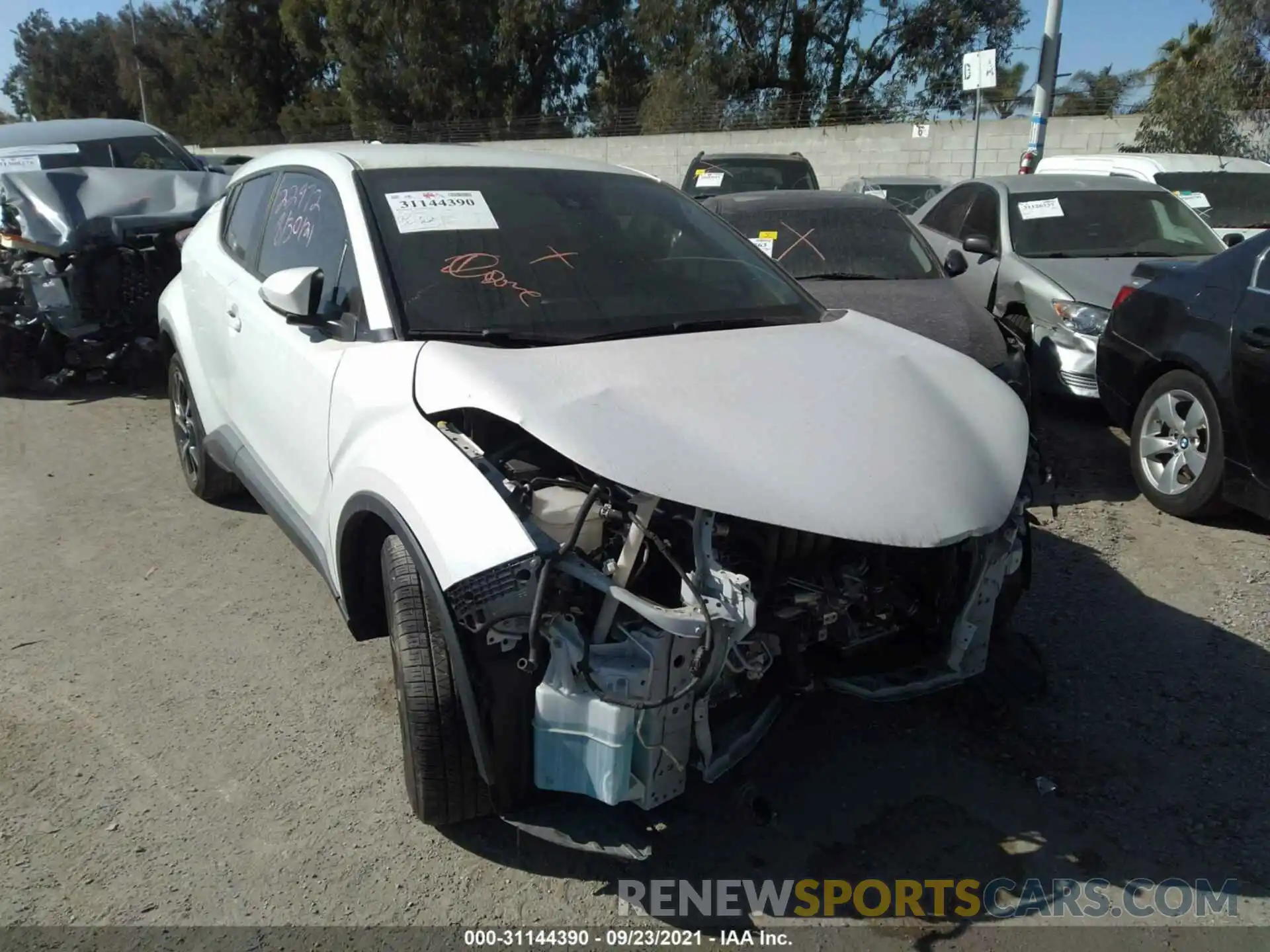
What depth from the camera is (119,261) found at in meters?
6.97

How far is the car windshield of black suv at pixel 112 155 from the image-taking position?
10.1 meters

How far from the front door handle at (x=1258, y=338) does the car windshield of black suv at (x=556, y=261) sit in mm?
2315

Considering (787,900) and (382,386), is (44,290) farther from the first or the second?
(787,900)

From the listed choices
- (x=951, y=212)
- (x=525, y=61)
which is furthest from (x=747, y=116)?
(x=951, y=212)

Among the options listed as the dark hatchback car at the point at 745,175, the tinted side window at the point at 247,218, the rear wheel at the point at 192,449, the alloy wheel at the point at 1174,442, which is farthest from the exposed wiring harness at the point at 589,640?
the dark hatchback car at the point at 745,175

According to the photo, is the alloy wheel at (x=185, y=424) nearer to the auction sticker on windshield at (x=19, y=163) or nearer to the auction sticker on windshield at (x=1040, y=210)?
the auction sticker on windshield at (x=1040, y=210)

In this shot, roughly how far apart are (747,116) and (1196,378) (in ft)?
71.9

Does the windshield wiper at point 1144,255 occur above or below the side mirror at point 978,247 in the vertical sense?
below

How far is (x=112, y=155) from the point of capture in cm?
1094

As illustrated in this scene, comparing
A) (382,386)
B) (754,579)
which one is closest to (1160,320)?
(754,579)

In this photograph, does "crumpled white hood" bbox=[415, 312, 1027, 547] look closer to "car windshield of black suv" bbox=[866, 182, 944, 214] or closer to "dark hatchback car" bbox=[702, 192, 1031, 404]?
"dark hatchback car" bbox=[702, 192, 1031, 404]

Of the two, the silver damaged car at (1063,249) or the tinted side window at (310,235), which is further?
the silver damaged car at (1063,249)

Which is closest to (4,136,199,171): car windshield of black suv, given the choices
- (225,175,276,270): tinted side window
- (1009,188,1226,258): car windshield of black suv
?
(225,175,276,270): tinted side window

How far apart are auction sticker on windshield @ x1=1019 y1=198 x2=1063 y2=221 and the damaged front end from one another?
20.2 ft
